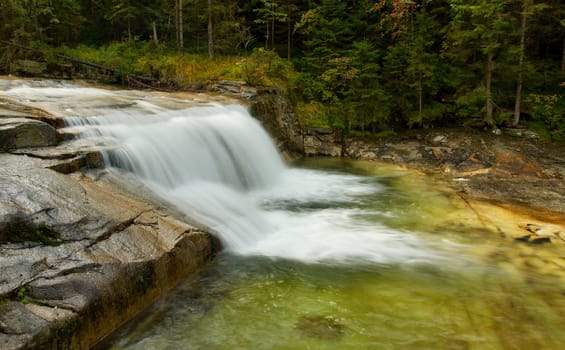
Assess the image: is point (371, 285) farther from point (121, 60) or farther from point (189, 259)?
point (121, 60)

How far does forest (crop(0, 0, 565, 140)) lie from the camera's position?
13.1 m

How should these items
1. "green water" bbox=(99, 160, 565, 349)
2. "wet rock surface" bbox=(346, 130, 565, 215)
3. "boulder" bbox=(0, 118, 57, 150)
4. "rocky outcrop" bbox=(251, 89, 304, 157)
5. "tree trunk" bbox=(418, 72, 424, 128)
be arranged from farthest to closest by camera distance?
"tree trunk" bbox=(418, 72, 424, 128)
"rocky outcrop" bbox=(251, 89, 304, 157)
"wet rock surface" bbox=(346, 130, 565, 215)
"boulder" bbox=(0, 118, 57, 150)
"green water" bbox=(99, 160, 565, 349)

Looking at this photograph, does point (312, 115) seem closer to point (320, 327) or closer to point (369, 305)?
point (369, 305)

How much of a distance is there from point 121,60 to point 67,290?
1560 centimetres

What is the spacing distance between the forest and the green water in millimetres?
8137

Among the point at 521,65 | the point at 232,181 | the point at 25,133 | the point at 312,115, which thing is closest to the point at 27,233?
the point at 25,133

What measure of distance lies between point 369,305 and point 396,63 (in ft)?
41.1

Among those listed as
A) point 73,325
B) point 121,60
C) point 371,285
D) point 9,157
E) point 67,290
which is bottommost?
point 371,285

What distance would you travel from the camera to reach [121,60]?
56.3 feet

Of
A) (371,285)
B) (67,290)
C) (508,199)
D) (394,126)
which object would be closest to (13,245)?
(67,290)

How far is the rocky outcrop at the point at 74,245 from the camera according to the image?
345 cm

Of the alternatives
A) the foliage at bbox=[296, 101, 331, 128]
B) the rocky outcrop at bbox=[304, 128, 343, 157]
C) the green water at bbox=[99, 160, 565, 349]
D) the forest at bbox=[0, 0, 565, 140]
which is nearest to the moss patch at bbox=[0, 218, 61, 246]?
the green water at bbox=[99, 160, 565, 349]

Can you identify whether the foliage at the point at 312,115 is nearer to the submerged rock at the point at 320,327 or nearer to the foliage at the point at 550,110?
the foliage at the point at 550,110

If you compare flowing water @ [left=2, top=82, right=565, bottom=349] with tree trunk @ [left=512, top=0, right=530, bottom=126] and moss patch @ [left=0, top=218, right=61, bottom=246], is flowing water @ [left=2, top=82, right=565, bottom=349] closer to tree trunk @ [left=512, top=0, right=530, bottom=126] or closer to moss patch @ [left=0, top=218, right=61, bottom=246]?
moss patch @ [left=0, top=218, right=61, bottom=246]
